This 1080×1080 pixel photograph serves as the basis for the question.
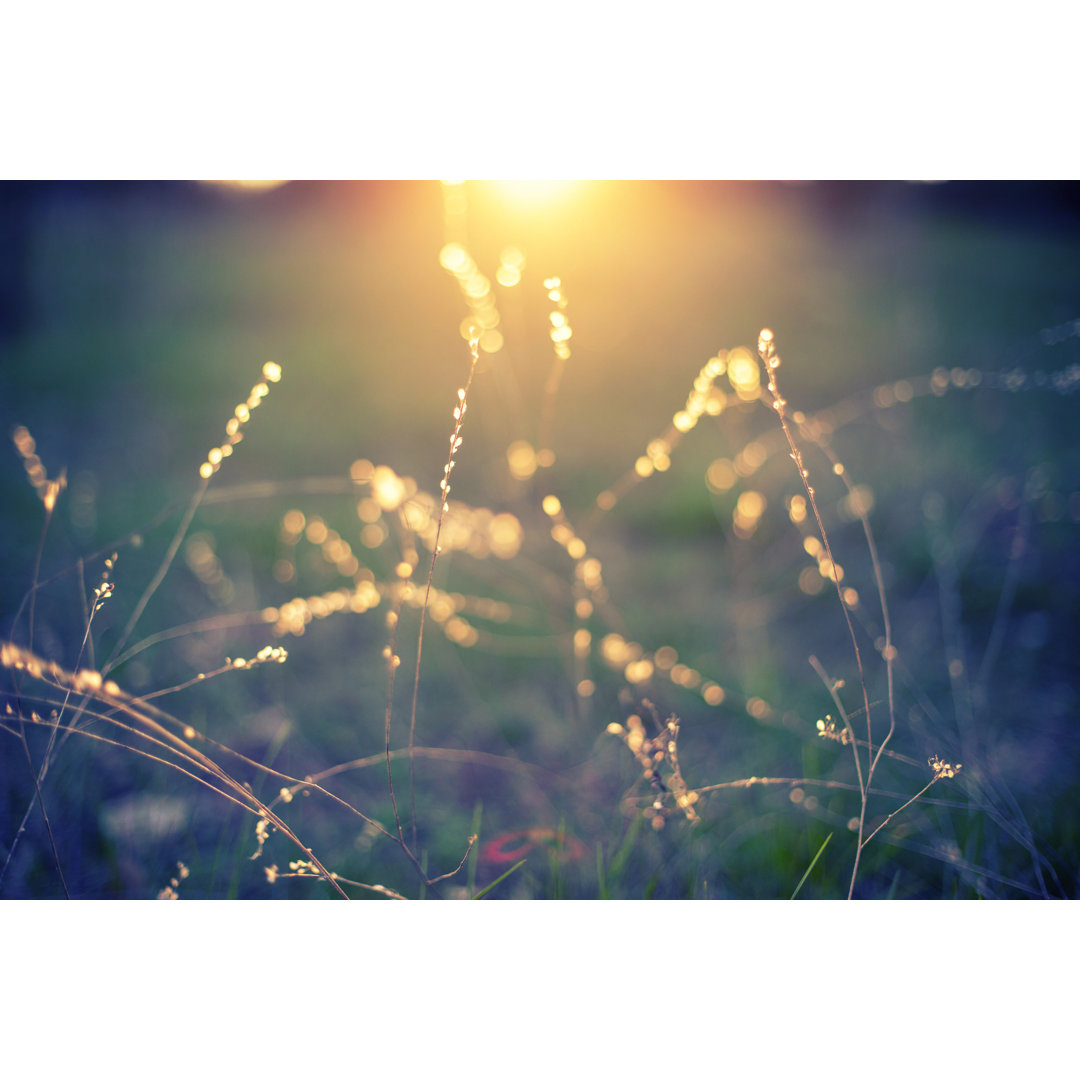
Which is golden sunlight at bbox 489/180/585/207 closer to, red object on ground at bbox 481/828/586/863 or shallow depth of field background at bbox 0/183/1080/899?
shallow depth of field background at bbox 0/183/1080/899

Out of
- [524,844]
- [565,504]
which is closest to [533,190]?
[565,504]

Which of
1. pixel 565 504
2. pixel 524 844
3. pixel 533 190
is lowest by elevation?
pixel 524 844

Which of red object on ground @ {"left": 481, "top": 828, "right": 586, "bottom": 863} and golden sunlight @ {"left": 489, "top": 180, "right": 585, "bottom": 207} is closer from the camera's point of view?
red object on ground @ {"left": 481, "top": 828, "right": 586, "bottom": 863}

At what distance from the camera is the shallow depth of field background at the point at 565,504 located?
1.23 meters

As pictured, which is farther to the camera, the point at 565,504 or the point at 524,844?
the point at 565,504

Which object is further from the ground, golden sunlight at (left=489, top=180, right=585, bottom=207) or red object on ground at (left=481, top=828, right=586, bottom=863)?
golden sunlight at (left=489, top=180, right=585, bottom=207)

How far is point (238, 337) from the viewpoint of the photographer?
13.7 feet

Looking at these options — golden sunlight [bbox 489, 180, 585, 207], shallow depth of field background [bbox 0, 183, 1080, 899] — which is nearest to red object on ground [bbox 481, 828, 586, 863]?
shallow depth of field background [bbox 0, 183, 1080, 899]

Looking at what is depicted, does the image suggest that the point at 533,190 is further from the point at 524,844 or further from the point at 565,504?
the point at 524,844

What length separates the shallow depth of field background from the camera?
4.05 ft

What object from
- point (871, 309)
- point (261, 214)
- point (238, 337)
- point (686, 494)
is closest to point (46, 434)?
point (238, 337)

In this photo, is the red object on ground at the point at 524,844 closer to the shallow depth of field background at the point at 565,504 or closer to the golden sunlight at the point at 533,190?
the shallow depth of field background at the point at 565,504

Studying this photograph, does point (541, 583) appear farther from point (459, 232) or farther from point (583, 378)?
point (583, 378)

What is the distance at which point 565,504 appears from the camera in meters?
2.53
